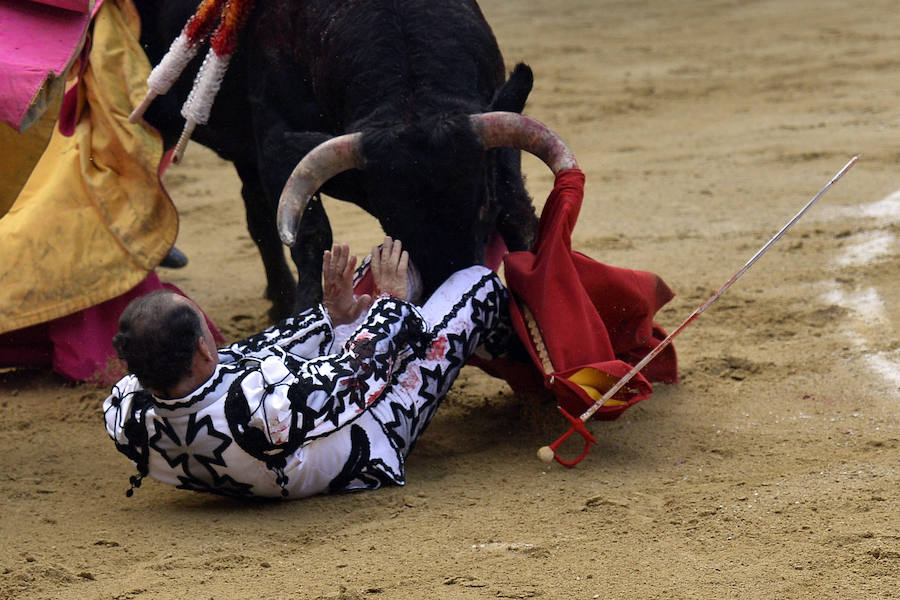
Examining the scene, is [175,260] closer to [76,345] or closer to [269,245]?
[269,245]

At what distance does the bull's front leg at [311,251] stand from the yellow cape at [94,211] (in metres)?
0.54

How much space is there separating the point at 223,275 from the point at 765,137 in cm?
322

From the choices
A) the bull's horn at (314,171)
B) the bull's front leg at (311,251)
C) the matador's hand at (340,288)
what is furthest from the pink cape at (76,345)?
the matador's hand at (340,288)

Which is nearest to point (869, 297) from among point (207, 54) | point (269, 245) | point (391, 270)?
point (391, 270)

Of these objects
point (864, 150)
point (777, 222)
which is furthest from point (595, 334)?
point (864, 150)

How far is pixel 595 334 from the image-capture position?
3.27 metres

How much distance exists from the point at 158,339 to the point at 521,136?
127 cm

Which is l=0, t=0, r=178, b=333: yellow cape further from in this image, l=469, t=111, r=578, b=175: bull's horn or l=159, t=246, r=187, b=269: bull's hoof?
l=469, t=111, r=578, b=175: bull's horn

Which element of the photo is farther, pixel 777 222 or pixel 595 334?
pixel 777 222

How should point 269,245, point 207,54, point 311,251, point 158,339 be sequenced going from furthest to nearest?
point 269,245 → point 207,54 → point 311,251 → point 158,339

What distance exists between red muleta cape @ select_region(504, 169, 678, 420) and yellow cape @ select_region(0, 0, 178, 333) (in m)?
1.49

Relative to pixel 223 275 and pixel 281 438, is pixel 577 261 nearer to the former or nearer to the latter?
pixel 281 438

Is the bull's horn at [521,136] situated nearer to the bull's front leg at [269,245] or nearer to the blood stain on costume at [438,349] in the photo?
the blood stain on costume at [438,349]

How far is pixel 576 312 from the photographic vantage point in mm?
3285
